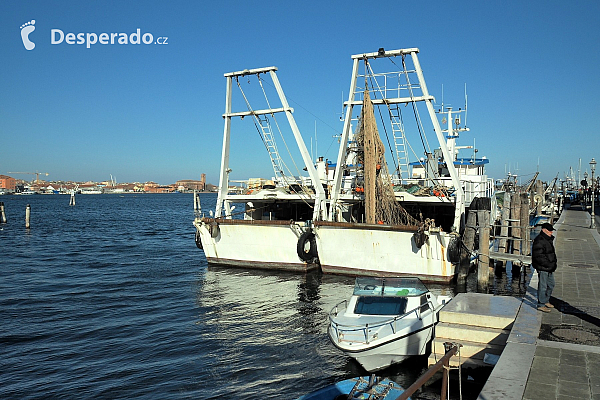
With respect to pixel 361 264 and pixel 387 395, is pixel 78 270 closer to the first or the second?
pixel 361 264

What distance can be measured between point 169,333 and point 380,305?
690 centimetres

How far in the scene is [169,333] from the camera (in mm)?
14914

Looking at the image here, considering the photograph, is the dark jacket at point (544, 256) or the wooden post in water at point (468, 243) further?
the wooden post in water at point (468, 243)

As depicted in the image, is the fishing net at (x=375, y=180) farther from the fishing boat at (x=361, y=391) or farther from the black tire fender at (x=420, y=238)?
the fishing boat at (x=361, y=391)

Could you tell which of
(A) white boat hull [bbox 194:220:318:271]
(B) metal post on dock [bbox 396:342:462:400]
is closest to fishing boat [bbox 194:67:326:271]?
(A) white boat hull [bbox 194:220:318:271]

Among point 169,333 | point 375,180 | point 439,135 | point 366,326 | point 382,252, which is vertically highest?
point 439,135

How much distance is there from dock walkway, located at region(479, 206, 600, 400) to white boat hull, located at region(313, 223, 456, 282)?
6.52m

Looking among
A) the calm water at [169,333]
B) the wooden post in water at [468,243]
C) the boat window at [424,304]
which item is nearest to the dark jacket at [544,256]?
the boat window at [424,304]

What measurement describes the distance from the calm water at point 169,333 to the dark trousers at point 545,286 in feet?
9.87

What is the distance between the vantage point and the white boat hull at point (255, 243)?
73.7 feet

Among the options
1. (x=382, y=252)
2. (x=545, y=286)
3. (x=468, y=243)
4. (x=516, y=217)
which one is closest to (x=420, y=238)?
(x=382, y=252)

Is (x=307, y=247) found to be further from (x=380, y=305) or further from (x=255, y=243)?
(x=380, y=305)

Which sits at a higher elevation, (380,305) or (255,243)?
(255,243)

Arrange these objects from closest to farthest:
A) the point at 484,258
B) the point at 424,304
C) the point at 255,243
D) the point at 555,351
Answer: the point at 555,351
the point at 424,304
the point at 484,258
the point at 255,243
